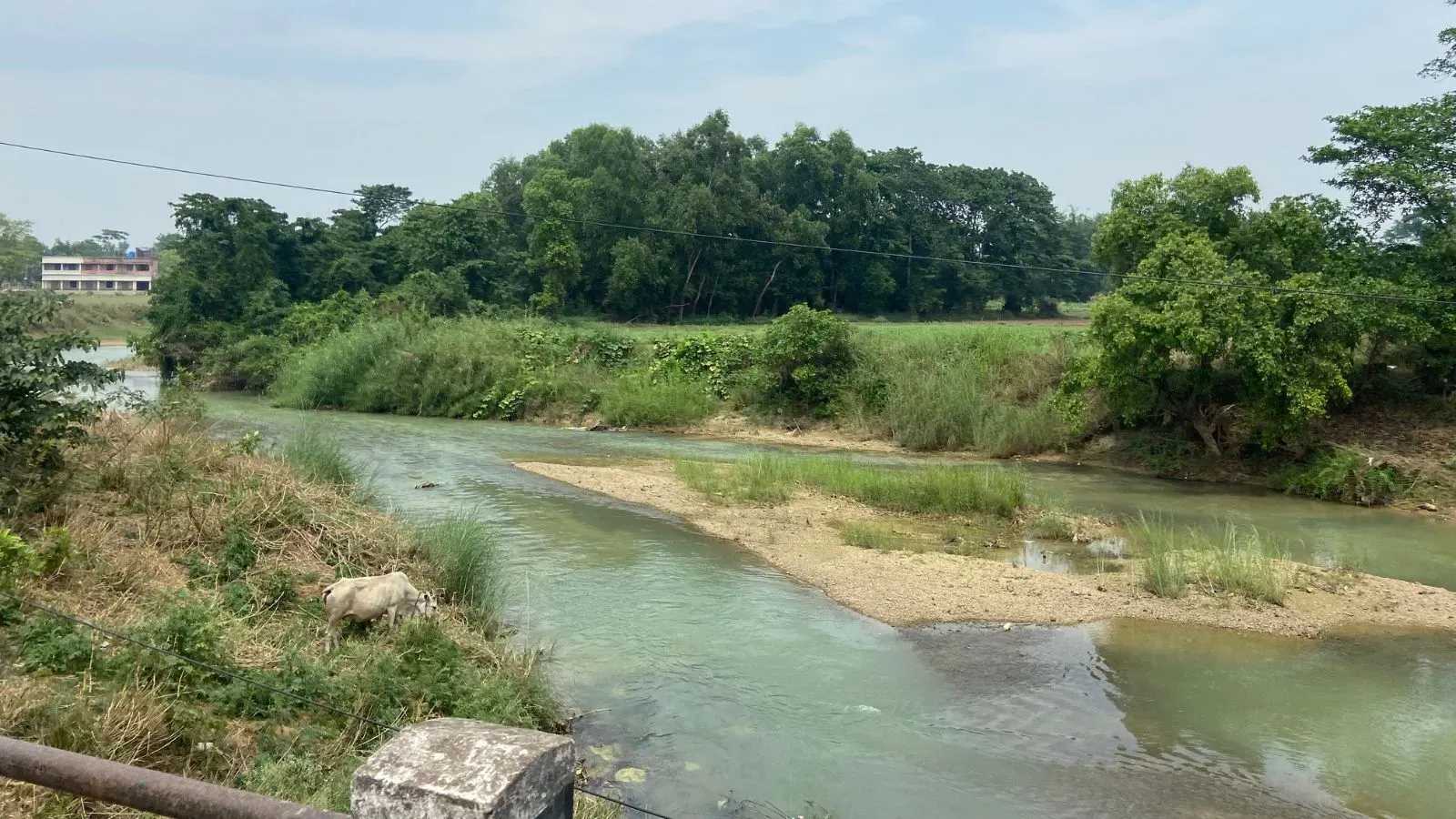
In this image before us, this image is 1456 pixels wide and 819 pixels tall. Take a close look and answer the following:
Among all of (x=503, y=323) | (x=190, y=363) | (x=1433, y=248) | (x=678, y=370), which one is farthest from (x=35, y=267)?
(x=1433, y=248)

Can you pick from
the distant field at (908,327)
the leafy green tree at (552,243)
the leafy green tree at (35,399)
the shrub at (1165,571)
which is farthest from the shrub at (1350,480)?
the leafy green tree at (552,243)

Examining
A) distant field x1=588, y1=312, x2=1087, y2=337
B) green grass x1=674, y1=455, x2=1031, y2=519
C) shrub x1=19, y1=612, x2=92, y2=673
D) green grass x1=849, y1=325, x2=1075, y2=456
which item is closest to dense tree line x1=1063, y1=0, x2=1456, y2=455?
green grass x1=849, y1=325, x2=1075, y2=456

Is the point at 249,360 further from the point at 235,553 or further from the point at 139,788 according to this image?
the point at 139,788

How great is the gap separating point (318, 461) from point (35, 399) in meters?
4.49

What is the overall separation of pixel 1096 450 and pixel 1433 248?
7705 millimetres

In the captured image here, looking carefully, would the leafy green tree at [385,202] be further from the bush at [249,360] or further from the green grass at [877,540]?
the green grass at [877,540]

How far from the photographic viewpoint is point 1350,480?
62.0 ft

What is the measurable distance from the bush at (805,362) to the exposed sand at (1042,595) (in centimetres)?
1432

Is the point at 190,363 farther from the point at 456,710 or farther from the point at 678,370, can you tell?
the point at 456,710

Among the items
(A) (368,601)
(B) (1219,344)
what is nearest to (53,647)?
(A) (368,601)

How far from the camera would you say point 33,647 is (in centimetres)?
571

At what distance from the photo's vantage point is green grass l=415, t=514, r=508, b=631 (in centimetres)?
952

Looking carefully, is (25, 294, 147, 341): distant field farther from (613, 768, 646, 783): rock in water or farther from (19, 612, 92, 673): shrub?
(613, 768, 646, 783): rock in water

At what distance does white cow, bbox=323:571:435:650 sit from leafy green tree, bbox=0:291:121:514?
2.46 m
